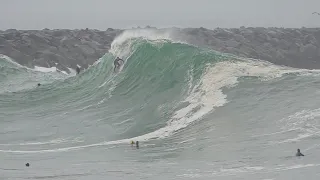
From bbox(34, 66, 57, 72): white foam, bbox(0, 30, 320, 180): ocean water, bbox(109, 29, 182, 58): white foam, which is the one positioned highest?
bbox(34, 66, 57, 72): white foam

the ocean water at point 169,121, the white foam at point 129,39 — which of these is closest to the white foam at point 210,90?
the ocean water at point 169,121

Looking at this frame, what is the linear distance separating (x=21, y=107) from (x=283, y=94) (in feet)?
32.5

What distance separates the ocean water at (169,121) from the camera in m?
11.5

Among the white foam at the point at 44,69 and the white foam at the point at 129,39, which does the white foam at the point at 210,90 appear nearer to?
the white foam at the point at 129,39

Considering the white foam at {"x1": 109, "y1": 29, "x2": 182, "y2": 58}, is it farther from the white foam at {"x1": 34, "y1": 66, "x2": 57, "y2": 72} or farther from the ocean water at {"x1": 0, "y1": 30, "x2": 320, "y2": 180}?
the white foam at {"x1": 34, "y1": 66, "x2": 57, "y2": 72}

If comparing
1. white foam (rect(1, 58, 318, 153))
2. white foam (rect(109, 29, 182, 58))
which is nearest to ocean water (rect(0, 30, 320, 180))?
white foam (rect(1, 58, 318, 153))

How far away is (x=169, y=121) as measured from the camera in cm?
1634

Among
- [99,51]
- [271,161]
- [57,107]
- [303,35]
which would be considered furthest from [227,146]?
[303,35]

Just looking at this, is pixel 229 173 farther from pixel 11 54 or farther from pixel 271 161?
pixel 11 54

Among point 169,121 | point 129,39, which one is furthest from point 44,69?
point 169,121

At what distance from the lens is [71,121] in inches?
725

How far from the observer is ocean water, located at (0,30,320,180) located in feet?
37.7

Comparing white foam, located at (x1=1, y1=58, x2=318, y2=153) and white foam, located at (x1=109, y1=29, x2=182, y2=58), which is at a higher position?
white foam, located at (x1=109, y1=29, x2=182, y2=58)

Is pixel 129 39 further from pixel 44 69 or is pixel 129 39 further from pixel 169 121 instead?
pixel 169 121
